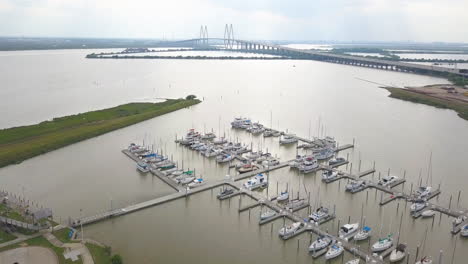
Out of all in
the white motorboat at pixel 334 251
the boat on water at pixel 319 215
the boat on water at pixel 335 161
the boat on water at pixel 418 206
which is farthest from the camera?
the boat on water at pixel 335 161

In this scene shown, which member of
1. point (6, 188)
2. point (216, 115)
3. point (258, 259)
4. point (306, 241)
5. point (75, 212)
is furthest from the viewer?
point (216, 115)

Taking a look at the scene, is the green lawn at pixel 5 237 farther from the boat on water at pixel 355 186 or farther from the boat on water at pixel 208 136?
the boat on water at pixel 208 136

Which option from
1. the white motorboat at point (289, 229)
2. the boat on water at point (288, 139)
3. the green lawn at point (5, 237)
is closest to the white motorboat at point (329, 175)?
the white motorboat at point (289, 229)

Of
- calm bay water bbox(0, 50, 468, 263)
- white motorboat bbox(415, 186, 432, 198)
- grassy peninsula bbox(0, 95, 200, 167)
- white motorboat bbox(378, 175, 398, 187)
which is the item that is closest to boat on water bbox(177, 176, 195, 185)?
calm bay water bbox(0, 50, 468, 263)

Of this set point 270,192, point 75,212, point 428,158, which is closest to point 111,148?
point 75,212

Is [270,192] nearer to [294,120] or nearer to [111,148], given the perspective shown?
[111,148]

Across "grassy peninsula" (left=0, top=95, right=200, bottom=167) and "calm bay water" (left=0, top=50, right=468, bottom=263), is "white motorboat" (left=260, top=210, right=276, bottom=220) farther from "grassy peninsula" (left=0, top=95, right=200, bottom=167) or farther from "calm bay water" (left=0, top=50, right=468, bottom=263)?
"grassy peninsula" (left=0, top=95, right=200, bottom=167)

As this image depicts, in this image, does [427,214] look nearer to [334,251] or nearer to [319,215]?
[319,215]
